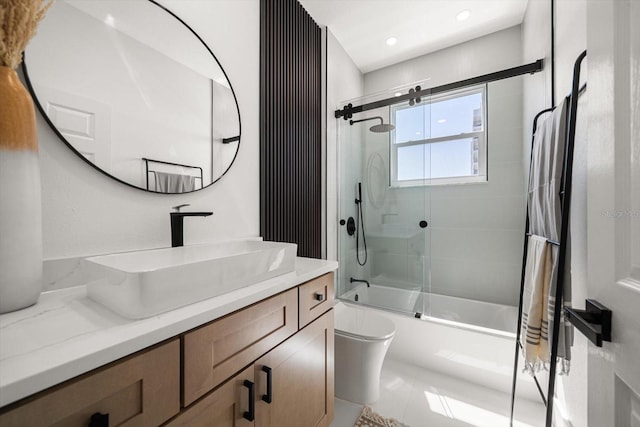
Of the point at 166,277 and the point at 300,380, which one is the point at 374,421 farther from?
the point at 166,277

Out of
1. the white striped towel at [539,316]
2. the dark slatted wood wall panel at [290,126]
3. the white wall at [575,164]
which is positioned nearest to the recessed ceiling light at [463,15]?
the white wall at [575,164]

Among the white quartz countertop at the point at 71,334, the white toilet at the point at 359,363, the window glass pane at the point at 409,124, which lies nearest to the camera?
the white quartz countertop at the point at 71,334

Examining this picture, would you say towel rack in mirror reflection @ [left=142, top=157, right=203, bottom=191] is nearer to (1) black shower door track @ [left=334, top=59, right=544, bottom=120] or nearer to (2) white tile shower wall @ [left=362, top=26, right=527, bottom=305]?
(1) black shower door track @ [left=334, top=59, right=544, bottom=120]

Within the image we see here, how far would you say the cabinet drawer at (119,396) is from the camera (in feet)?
1.24

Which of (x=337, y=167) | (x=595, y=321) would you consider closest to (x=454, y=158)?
(x=337, y=167)

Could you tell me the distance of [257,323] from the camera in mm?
780

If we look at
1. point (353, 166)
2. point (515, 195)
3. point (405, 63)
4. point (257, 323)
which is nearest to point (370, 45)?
point (405, 63)

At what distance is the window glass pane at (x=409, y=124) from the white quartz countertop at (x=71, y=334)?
1992mm

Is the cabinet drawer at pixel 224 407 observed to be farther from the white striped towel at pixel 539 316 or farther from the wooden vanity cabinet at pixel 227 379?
the white striped towel at pixel 539 316

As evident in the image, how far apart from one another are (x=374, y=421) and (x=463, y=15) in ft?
9.81

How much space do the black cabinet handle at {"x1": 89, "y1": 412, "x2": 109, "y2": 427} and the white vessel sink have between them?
17 centimetres

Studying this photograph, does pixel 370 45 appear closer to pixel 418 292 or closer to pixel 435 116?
pixel 435 116

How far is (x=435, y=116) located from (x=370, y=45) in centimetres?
93

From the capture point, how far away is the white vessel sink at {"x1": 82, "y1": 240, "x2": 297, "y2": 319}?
0.56 meters
